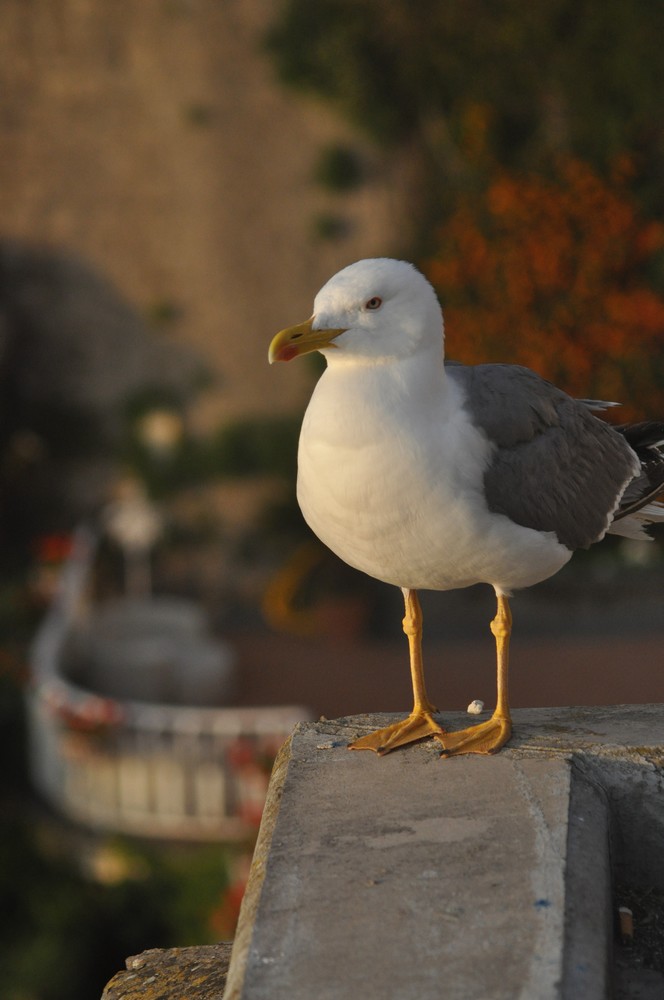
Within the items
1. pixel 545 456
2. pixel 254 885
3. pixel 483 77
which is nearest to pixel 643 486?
pixel 545 456

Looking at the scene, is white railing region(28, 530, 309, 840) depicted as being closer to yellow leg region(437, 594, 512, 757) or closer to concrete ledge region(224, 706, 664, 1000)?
yellow leg region(437, 594, 512, 757)

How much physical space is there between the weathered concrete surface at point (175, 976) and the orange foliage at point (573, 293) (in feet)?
37.4

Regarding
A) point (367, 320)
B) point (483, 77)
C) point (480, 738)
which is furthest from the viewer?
point (483, 77)

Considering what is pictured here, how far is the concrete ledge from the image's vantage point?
2334 mm

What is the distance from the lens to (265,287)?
50.4ft

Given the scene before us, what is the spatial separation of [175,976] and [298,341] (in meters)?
1.30

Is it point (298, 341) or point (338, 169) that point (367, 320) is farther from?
point (338, 169)

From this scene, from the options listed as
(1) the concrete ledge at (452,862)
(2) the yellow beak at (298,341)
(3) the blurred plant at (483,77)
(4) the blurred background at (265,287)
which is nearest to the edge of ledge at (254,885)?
(1) the concrete ledge at (452,862)

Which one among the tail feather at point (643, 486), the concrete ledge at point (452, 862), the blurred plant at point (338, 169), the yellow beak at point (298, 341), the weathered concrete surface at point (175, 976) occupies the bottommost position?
the weathered concrete surface at point (175, 976)

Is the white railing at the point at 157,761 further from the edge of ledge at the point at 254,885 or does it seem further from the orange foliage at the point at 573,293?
the edge of ledge at the point at 254,885

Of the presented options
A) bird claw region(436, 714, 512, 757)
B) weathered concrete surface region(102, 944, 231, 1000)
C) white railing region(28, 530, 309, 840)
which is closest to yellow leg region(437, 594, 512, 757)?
bird claw region(436, 714, 512, 757)

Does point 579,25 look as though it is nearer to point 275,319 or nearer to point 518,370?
point 275,319

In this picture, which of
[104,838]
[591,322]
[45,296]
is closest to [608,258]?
[591,322]

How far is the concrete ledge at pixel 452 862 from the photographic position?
2.33m
